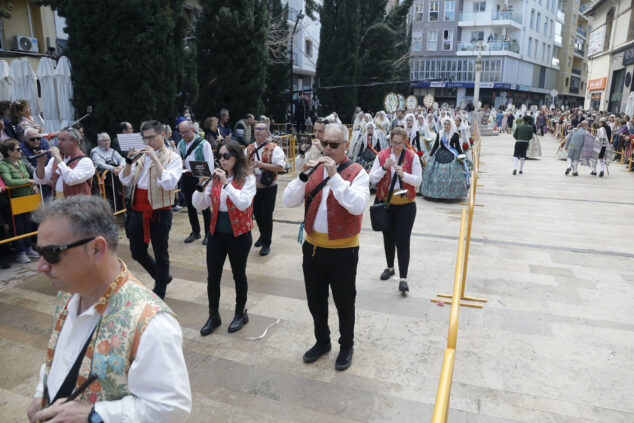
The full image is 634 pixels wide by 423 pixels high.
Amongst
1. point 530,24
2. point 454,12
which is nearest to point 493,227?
point 454,12

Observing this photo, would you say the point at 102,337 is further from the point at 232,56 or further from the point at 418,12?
the point at 418,12

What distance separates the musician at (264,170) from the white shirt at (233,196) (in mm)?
1828

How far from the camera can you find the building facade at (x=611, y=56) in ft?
88.9

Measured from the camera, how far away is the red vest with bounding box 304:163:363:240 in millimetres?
3510

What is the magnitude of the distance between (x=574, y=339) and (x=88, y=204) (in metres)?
4.51

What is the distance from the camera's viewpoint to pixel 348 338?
3.86 metres

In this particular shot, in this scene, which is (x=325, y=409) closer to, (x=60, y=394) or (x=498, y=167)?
(x=60, y=394)

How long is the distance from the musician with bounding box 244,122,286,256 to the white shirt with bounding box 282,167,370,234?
249 centimetres

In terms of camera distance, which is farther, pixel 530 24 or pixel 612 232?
pixel 530 24

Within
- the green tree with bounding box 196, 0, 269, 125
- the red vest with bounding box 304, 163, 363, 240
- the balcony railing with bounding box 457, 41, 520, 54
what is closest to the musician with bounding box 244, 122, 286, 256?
the red vest with bounding box 304, 163, 363, 240

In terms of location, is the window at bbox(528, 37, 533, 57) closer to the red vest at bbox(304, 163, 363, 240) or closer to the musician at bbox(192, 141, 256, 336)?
the musician at bbox(192, 141, 256, 336)

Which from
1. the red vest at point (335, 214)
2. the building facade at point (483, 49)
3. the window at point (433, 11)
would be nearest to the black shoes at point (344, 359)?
the red vest at point (335, 214)

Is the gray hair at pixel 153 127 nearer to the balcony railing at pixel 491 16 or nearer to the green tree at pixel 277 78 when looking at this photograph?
the green tree at pixel 277 78

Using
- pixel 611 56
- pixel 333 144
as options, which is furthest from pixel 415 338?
pixel 611 56
